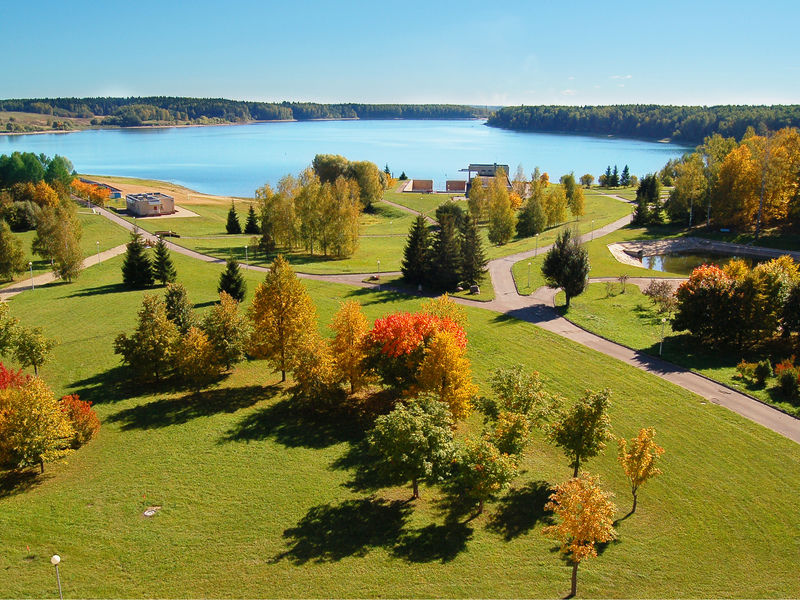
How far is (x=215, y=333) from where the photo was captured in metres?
33.0

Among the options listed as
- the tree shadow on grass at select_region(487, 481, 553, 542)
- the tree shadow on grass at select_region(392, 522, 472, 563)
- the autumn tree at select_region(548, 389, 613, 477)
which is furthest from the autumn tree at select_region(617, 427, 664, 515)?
the tree shadow on grass at select_region(392, 522, 472, 563)

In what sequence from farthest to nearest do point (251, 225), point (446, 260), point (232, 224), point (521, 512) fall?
point (251, 225), point (232, 224), point (446, 260), point (521, 512)

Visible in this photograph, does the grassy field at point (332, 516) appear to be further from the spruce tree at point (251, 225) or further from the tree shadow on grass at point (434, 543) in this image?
the spruce tree at point (251, 225)

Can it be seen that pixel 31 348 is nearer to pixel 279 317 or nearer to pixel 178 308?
pixel 178 308

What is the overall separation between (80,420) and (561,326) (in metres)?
A: 30.5

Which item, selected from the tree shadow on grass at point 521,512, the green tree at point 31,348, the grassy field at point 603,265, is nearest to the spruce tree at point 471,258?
the grassy field at point 603,265

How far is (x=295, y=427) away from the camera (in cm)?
2869

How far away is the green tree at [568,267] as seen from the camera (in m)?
43.2

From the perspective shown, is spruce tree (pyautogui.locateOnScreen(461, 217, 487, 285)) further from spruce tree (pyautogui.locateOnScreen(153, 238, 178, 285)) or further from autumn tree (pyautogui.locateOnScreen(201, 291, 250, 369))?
spruce tree (pyautogui.locateOnScreen(153, 238, 178, 285))

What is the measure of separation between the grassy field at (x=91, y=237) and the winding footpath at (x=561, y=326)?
92.2 inches

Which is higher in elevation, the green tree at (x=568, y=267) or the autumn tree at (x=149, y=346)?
the green tree at (x=568, y=267)

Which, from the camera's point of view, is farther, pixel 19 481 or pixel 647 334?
pixel 647 334

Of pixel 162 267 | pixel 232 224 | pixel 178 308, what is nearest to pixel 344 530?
pixel 178 308

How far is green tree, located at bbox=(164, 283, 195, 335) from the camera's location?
36.3 m
